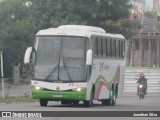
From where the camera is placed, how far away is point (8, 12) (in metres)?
56.8

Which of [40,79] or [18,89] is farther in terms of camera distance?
[18,89]

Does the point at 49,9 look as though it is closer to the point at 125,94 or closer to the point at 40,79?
the point at 125,94

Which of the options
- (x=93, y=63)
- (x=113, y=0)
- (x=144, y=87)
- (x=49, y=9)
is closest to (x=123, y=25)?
(x=113, y=0)

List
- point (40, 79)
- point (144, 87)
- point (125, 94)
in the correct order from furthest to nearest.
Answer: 1. point (125, 94)
2. point (144, 87)
3. point (40, 79)

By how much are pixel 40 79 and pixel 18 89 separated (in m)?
18.8

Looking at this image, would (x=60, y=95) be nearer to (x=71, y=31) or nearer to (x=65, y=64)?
(x=65, y=64)

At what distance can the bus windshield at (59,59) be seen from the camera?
96.7 feet

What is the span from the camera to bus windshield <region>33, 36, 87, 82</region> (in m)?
29.5

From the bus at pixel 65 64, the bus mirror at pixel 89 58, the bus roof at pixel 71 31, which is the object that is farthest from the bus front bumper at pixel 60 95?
the bus roof at pixel 71 31

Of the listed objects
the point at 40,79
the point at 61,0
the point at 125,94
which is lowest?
the point at 125,94

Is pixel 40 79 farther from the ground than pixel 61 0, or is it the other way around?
pixel 61 0

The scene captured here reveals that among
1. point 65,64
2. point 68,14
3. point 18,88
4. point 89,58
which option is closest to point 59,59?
point 65,64

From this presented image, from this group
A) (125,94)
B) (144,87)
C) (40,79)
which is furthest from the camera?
(125,94)

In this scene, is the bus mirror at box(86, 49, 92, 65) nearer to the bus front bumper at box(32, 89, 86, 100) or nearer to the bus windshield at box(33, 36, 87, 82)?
the bus windshield at box(33, 36, 87, 82)
